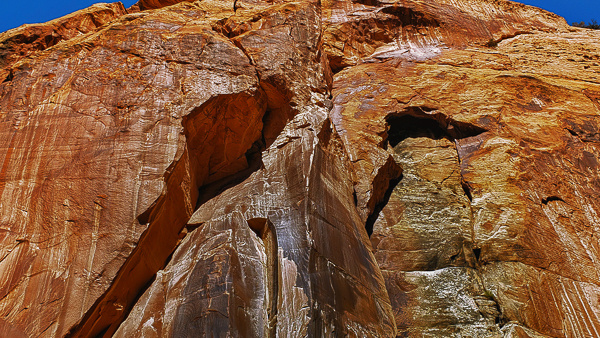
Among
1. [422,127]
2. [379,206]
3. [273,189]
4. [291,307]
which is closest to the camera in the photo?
[291,307]

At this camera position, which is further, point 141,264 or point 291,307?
point 141,264

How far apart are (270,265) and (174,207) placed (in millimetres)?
2111

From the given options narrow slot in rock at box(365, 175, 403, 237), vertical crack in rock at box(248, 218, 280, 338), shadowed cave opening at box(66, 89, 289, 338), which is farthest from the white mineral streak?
narrow slot in rock at box(365, 175, 403, 237)

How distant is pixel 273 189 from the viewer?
26.5 ft

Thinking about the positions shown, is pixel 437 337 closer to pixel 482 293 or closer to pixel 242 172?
pixel 482 293

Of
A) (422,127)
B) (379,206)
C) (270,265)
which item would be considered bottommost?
(270,265)

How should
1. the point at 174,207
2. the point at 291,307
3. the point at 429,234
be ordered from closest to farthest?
the point at 291,307
the point at 174,207
the point at 429,234

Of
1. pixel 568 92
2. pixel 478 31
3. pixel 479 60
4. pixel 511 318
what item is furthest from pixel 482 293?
pixel 478 31

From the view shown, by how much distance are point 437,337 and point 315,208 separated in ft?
9.99

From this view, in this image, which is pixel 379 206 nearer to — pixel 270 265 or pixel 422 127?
pixel 422 127

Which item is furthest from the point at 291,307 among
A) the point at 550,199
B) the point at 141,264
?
the point at 550,199

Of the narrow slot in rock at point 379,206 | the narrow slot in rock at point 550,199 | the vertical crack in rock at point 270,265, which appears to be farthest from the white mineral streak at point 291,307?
the narrow slot in rock at point 550,199

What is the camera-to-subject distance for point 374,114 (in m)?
11.6

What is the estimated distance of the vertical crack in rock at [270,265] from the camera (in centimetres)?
641
